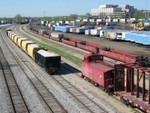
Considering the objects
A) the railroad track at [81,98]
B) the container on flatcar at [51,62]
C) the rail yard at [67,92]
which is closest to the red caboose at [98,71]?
the rail yard at [67,92]

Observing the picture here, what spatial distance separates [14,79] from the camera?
3072 centimetres

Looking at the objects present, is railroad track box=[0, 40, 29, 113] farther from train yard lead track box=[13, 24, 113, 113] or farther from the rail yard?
train yard lead track box=[13, 24, 113, 113]

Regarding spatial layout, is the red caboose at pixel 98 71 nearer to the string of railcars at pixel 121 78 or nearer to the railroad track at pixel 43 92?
the string of railcars at pixel 121 78

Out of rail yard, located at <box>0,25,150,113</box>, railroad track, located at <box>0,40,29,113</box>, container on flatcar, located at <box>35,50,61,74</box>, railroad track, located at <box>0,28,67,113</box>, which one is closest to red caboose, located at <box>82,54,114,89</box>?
rail yard, located at <box>0,25,150,113</box>

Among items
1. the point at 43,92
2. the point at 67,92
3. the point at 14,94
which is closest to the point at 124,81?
the point at 67,92

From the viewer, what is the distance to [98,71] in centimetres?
2380

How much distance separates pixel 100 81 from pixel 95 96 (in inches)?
67.3

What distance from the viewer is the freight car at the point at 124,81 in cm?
1790

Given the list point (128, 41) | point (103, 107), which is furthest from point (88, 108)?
point (128, 41)

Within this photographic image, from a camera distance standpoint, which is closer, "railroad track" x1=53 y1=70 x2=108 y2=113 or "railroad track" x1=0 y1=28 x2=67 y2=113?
"railroad track" x1=53 y1=70 x2=108 y2=113

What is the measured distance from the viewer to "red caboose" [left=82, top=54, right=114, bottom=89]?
73.3 feet

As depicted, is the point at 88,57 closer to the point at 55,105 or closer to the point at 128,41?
the point at 55,105

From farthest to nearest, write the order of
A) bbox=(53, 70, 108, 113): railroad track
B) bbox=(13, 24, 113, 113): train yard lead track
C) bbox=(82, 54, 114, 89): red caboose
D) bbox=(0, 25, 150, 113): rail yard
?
bbox=(82, 54, 114, 89): red caboose
bbox=(13, 24, 113, 113): train yard lead track
bbox=(53, 70, 108, 113): railroad track
bbox=(0, 25, 150, 113): rail yard

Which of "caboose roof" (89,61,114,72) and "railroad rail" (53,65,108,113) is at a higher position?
"caboose roof" (89,61,114,72)
